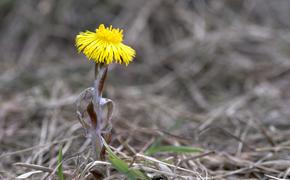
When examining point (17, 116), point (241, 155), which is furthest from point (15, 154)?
point (241, 155)

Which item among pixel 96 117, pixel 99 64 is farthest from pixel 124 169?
pixel 99 64

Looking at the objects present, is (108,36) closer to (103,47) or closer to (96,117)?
(103,47)

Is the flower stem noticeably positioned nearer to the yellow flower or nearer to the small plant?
the small plant

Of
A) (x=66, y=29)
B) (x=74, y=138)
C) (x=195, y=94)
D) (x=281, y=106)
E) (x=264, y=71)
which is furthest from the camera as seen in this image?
(x=66, y=29)

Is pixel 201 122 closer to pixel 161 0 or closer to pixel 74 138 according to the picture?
pixel 74 138

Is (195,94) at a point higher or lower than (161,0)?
lower

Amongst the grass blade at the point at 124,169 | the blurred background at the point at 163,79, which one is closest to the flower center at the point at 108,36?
Result: the grass blade at the point at 124,169

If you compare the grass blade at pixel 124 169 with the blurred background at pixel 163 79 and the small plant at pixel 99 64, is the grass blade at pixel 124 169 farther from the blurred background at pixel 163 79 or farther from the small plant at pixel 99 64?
the blurred background at pixel 163 79

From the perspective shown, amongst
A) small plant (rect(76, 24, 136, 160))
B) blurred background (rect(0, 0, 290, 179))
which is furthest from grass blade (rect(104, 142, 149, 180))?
blurred background (rect(0, 0, 290, 179))
